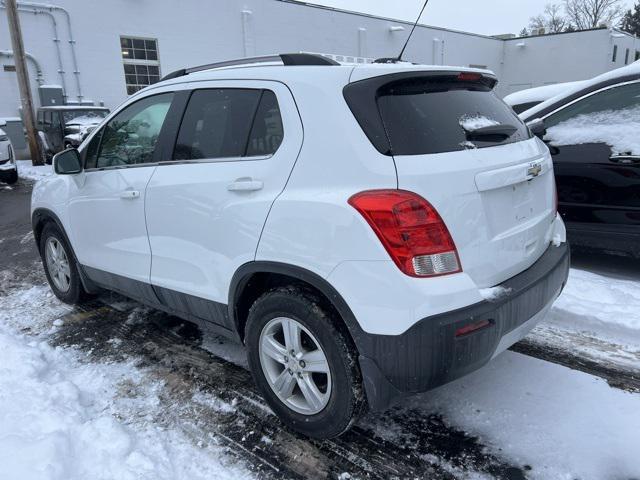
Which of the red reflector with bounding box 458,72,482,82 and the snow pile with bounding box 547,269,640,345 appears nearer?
the red reflector with bounding box 458,72,482,82

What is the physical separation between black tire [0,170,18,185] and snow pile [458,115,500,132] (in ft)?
38.4

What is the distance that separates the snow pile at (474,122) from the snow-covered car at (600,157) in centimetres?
177

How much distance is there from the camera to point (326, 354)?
2.31m

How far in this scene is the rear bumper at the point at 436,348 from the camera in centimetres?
206

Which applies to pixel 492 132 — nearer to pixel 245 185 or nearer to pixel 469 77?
pixel 469 77

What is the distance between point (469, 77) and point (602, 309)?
2124 millimetres

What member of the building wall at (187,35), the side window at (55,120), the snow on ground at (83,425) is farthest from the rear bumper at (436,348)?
the building wall at (187,35)

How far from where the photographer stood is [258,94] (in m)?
2.64

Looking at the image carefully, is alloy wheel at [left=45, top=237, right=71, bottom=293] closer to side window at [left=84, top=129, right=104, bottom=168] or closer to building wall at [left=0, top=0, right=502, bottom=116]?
side window at [left=84, top=129, right=104, bottom=168]

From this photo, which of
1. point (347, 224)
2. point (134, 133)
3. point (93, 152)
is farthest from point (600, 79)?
point (93, 152)

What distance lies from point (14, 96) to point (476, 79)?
688 inches

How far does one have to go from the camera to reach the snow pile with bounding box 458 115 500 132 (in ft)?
7.99

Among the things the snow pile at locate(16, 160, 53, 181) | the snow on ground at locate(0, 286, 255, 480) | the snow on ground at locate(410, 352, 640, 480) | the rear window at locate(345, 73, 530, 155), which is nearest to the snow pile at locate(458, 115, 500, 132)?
the rear window at locate(345, 73, 530, 155)

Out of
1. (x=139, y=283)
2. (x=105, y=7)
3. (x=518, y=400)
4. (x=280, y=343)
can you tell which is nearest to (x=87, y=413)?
(x=139, y=283)
